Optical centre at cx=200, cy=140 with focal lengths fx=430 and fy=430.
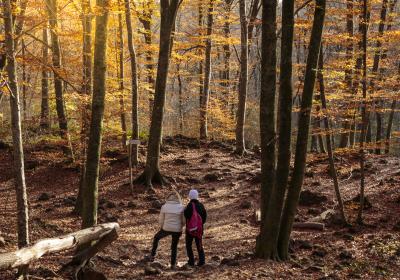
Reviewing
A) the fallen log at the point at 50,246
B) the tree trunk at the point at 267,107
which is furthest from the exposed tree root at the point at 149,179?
the fallen log at the point at 50,246

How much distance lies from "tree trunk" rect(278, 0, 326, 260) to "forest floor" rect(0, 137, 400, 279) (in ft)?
2.42

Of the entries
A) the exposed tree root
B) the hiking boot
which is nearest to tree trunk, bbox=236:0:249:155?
the exposed tree root

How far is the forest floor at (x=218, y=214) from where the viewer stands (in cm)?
916

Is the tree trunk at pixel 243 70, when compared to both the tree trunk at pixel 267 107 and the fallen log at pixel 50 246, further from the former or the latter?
the fallen log at pixel 50 246

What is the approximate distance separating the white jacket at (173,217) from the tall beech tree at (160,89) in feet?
26.2

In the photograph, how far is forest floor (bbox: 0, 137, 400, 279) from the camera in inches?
360

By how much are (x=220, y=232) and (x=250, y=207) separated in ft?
9.54

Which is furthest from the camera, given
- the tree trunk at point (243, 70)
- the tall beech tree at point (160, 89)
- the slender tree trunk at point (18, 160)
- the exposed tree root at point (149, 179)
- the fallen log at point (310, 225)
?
the tree trunk at point (243, 70)

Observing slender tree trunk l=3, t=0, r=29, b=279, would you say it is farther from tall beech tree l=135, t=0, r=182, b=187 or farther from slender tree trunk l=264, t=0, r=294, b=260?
tall beech tree l=135, t=0, r=182, b=187

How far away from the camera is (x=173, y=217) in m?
9.52

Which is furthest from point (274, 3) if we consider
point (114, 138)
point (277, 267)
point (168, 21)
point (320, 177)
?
point (114, 138)

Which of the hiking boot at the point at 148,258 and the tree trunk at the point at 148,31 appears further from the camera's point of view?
the tree trunk at the point at 148,31

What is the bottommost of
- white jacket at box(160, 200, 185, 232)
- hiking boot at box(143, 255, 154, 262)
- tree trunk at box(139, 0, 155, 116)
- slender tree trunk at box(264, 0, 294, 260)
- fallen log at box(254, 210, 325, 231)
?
fallen log at box(254, 210, 325, 231)

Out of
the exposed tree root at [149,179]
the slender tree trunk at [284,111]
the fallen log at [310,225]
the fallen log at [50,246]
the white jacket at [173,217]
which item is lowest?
the fallen log at [310,225]
